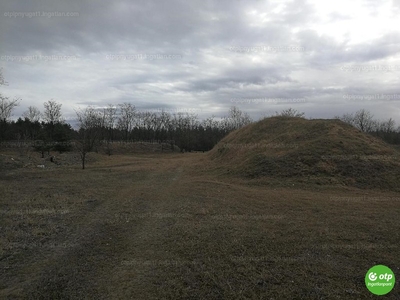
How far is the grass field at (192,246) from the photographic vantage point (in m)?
4.30

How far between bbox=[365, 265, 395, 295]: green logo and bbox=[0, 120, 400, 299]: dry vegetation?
4.2 inches

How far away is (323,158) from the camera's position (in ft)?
54.5

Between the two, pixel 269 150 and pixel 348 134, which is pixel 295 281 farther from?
pixel 348 134

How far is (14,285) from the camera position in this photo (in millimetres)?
4371

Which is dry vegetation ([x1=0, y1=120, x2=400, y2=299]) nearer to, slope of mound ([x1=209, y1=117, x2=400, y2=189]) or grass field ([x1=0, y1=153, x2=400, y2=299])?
grass field ([x1=0, y1=153, x2=400, y2=299])

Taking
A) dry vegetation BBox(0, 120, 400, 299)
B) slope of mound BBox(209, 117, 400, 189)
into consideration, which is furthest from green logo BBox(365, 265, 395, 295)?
slope of mound BBox(209, 117, 400, 189)

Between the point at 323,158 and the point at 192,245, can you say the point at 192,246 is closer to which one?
the point at 192,245

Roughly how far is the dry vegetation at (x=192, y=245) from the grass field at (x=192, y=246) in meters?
0.02

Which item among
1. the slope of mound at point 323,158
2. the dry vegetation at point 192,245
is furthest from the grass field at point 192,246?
the slope of mound at point 323,158

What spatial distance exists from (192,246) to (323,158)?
44.3 ft

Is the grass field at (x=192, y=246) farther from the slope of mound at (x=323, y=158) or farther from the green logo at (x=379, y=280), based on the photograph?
Answer: the slope of mound at (x=323, y=158)

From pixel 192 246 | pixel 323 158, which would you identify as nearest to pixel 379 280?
pixel 192 246

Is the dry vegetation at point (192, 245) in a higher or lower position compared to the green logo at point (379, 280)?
higher

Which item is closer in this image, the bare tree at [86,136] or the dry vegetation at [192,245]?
the dry vegetation at [192,245]
